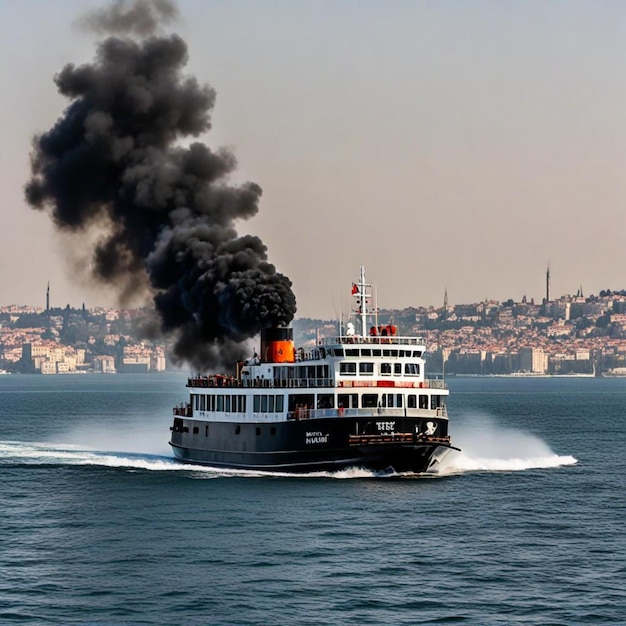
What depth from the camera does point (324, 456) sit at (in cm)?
5859

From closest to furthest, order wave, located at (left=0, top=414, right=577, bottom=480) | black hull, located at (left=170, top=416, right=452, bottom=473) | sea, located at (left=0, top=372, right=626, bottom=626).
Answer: sea, located at (left=0, top=372, right=626, bottom=626)
black hull, located at (left=170, top=416, right=452, bottom=473)
wave, located at (left=0, top=414, right=577, bottom=480)

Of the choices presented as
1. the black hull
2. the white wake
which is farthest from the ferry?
the white wake

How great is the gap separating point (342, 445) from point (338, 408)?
2.17m

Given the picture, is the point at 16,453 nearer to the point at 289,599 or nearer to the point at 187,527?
the point at 187,527

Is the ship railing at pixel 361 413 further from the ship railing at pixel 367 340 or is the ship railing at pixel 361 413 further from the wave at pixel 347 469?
the ship railing at pixel 367 340

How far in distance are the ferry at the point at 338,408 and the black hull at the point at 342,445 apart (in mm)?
47

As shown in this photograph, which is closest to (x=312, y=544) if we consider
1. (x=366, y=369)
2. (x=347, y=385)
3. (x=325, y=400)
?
(x=325, y=400)

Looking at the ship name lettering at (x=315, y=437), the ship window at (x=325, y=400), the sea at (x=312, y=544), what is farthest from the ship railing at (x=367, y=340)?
the sea at (x=312, y=544)

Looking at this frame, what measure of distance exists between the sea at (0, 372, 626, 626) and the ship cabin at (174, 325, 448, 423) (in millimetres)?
3196

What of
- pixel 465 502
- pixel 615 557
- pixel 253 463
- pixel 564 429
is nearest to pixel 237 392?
pixel 253 463

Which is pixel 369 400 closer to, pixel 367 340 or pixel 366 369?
pixel 366 369

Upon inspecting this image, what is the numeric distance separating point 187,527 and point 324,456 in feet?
43.3

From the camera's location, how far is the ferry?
58.1 meters

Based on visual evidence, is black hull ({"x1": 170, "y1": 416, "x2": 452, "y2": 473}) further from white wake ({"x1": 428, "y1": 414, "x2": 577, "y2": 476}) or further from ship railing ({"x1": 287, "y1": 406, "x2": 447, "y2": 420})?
white wake ({"x1": 428, "y1": 414, "x2": 577, "y2": 476})
